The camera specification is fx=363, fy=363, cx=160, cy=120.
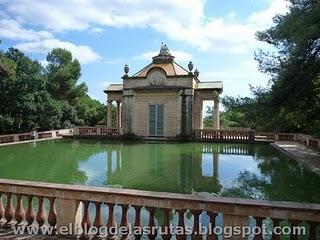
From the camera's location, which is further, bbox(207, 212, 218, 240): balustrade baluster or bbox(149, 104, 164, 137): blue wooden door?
bbox(149, 104, 164, 137): blue wooden door

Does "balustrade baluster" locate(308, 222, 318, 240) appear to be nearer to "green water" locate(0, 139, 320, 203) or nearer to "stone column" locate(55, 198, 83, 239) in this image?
"stone column" locate(55, 198, 83, 239)

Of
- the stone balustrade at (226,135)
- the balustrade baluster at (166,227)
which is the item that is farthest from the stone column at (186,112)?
the balustrade baluster at (166,227)

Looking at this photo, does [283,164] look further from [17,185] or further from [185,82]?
[185,82]

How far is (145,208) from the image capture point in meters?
4.00

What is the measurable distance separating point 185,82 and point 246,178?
15.6 metres

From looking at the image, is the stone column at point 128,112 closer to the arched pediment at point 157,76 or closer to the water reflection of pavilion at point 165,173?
the arched pediment at point 157,76

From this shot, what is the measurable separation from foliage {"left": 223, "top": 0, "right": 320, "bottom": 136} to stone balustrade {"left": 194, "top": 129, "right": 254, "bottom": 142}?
32.8ft

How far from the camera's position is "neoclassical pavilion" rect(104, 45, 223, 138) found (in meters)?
25.4

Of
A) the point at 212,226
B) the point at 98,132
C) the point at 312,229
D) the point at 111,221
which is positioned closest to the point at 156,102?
the point at 98,132

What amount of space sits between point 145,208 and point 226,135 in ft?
67.9

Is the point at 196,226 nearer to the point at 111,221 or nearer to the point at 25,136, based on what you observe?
the point at 111,221

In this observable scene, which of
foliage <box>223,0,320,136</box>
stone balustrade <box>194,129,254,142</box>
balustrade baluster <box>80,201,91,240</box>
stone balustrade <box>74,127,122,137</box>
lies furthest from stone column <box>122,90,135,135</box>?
balustrade baluster <box>80,201,91,240</box>

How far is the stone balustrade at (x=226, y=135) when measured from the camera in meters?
23.7

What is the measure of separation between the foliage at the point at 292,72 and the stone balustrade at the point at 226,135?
9.99m
